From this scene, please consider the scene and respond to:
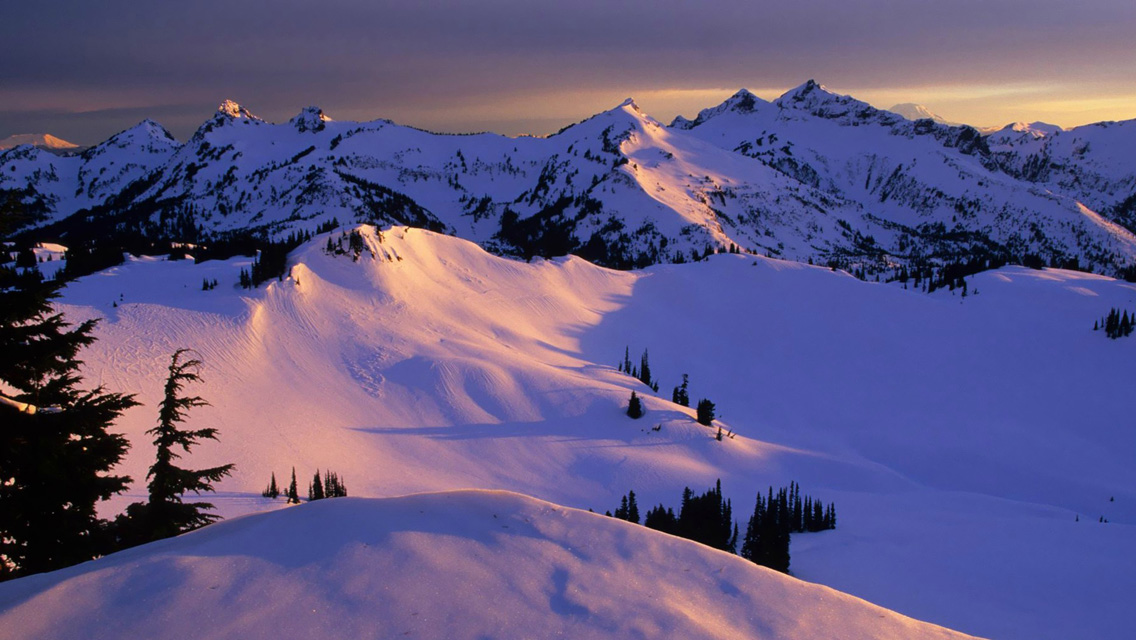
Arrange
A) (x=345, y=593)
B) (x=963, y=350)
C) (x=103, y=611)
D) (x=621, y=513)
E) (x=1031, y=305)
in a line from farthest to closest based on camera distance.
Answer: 1. (x=1031, y=305)
2. (x=963, y=350)
3. (x=621, y=513)
4. (x=345, y=593)
5. (x=103, y=611)

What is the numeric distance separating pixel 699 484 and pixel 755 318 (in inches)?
2366

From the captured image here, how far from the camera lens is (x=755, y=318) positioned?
111688 millimetres

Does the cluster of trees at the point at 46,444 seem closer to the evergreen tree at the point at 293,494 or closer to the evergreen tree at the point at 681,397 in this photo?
the evergreen tree at the point at 293,494

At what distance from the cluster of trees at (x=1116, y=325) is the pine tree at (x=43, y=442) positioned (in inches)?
4695

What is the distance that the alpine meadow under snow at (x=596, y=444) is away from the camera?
9.27 meters

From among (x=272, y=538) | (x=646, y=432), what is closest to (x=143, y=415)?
(x=646, y=432)

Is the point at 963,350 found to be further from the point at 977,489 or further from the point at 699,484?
the point at 699,484

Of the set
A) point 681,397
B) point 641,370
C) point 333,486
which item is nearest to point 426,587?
point 333,486

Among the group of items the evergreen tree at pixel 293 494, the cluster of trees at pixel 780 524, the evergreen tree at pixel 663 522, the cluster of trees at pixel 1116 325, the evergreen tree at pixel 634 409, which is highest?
the cluster of trees at pixel 1116 325

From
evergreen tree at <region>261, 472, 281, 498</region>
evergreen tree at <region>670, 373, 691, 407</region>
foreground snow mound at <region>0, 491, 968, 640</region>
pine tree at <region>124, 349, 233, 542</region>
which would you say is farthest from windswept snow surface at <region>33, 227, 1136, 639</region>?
foreground snow mound at <region>0, 491, 968, 640</region>

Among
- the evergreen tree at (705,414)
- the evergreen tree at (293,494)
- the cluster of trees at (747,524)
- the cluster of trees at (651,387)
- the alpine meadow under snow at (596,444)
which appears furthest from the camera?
the evergreen tree at (705,414)

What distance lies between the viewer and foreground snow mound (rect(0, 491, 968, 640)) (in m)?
8.34

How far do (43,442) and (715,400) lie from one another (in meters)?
82.8

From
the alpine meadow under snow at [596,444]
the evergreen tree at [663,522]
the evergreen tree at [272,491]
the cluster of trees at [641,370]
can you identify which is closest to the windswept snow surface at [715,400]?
the alpine meadow under snow at [596,444]
